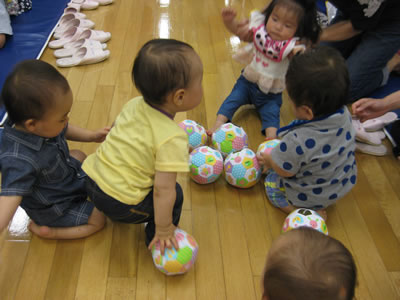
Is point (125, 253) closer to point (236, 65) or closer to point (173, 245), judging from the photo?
point (173, 245)

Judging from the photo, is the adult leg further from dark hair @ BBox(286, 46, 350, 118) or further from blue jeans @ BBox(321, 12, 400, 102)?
dark hair @ BBox(286, 46, 350, 118)

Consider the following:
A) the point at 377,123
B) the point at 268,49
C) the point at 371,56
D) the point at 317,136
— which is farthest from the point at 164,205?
the point at 371,56

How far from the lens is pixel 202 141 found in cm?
166

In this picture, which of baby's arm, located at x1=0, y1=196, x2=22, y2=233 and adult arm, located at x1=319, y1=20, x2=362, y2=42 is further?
adult arm, located at x1=319, y1=20, x2=362, y2=42

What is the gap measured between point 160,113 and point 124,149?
170mm

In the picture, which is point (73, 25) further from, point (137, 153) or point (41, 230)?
point (137, 153)

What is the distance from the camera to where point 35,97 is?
1.03 meters

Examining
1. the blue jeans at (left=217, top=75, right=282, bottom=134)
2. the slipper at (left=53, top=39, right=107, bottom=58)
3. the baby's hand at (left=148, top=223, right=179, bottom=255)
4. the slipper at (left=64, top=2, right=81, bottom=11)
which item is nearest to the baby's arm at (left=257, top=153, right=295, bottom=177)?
the blue jeans at (left=217, top=75, right=282, bottom=134)

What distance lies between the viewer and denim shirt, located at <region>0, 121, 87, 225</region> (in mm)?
1075

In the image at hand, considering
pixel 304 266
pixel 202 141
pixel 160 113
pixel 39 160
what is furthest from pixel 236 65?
pixel 304 266

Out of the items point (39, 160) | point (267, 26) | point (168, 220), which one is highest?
point (267, 26)

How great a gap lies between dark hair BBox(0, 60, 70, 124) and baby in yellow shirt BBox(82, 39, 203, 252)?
0.76 feet

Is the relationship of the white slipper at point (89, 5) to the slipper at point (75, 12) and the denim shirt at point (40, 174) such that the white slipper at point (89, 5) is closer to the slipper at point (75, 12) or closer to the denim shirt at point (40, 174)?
the slipper at point (75, 12)

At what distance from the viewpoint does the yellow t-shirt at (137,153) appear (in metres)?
1.06
